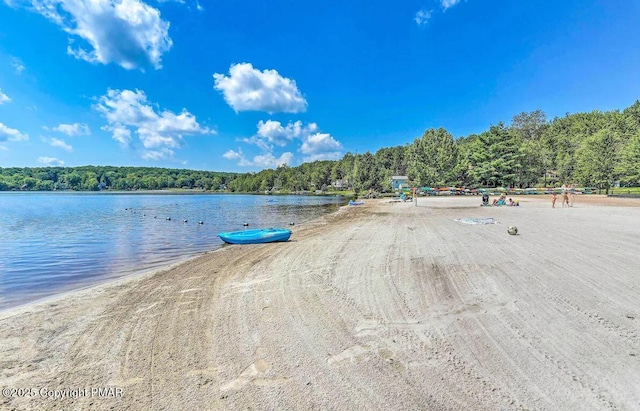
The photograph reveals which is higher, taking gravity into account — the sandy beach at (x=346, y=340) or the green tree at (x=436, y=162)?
the green tree at (x=436, y=162)

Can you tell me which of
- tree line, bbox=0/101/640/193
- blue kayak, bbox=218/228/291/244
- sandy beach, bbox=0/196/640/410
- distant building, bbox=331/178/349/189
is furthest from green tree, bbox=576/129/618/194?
distant building, bbox=331/178/349/189

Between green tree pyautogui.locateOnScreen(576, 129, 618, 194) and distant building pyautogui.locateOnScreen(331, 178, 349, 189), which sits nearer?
green tree pyautogui.locateOnScreen(576, 129, 618, 194)

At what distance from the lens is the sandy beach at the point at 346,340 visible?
346cm

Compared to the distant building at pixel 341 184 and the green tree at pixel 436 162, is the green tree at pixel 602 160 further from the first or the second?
the distant building at pixel 341 184

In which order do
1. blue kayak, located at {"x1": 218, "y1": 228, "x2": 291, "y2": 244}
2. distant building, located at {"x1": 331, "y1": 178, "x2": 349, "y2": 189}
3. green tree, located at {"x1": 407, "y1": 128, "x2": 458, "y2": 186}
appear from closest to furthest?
1. blue kayak, located at {"x1": 218, "y1": 228, "x2": 291, "y2": 244}
2. green tree, located at {"x1": 407, "y1": 128, "x2": 458, "y2": 186}
3. distant building, located at {"x1": 331, "y1": 178, "x2": 349, "y2": 189}

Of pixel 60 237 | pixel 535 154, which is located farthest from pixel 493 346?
pixel 535 154

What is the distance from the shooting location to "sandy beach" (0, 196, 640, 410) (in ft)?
11.3

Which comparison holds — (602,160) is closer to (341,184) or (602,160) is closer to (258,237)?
(258,237)

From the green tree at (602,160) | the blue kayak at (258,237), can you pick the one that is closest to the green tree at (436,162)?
the green tree at (602,160)

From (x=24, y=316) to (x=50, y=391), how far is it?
12.9 feet

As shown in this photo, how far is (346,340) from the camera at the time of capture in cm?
470

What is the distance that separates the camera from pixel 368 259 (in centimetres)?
1010

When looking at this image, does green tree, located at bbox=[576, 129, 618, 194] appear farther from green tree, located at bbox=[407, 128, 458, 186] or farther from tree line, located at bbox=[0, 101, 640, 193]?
green tree, located at bbox=[407, 128, 458, 186]

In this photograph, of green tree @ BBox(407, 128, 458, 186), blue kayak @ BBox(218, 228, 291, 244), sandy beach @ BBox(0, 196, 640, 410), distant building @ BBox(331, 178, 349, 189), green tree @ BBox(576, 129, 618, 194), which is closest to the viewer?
sandy beach @ BBox(0, 196, 640, 410)
